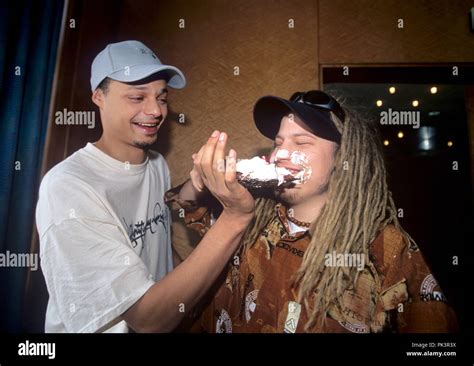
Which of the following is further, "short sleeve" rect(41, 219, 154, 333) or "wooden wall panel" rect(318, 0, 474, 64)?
"wooden wall panel" rect(318, 0, 474, 64)

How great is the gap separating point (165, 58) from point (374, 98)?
2.59 feet

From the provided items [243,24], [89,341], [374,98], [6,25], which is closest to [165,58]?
[243,24]

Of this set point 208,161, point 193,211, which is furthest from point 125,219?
point 208,161

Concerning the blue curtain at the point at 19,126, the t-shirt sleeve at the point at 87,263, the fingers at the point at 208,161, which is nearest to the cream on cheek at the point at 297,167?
the fingers at the point at 208,161

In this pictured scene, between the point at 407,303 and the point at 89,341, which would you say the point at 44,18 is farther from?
the point at 407,303

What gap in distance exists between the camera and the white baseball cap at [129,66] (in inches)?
58.9

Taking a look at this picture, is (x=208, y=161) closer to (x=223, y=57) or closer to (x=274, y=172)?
(x=274, y=172)

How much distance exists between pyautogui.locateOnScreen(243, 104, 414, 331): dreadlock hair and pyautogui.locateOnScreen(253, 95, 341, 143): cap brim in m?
0.04

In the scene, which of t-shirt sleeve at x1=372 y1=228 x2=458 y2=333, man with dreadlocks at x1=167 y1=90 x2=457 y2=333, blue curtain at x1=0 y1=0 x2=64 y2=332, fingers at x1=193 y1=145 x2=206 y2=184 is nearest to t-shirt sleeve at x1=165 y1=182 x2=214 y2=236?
man with dreadlocks at x1=167 y1=90 x2=457 y2=333

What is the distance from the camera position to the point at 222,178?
4.63 feet

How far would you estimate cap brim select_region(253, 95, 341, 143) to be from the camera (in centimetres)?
145

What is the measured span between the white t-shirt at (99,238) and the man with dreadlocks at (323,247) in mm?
171

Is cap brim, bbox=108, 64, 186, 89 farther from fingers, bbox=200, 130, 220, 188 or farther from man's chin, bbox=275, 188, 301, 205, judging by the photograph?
man's chin, bbox=275, 188, 301, 205

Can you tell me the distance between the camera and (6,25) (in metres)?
1.58
